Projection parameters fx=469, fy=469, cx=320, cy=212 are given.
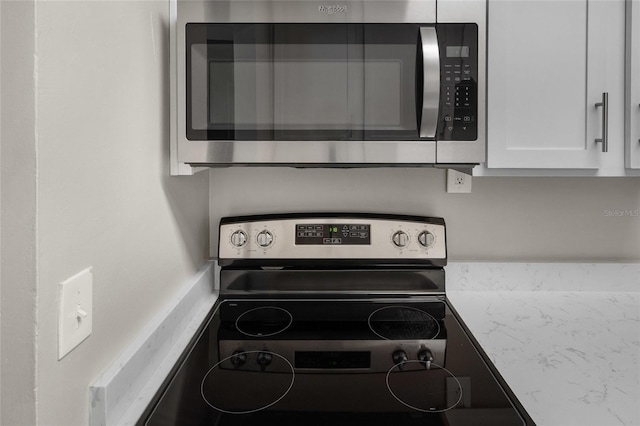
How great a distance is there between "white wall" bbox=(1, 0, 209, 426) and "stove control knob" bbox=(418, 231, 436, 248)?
716 millimetres

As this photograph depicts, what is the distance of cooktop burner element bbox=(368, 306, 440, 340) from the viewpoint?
1.16 meters

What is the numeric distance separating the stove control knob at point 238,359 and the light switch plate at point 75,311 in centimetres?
37

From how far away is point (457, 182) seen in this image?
150 centimetres

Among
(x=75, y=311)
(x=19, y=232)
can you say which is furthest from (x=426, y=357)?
(x=19, y=232)

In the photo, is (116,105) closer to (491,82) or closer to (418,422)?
(418,422)

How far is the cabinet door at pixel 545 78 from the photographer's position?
45.9 inches

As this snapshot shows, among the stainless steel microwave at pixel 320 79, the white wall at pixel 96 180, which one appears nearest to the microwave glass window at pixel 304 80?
the stainless steel microwave at pixel 320 79

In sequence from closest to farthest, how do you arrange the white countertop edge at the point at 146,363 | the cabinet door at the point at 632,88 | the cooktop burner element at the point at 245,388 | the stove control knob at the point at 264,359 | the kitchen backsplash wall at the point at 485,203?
the white countertop edge at the point at 146,363 < the cooktop burner element at the point at 245,388 < the stove control knob at the point at 264,359 < the cabinet door at the point at 632,88 < the kitchen backsplash wall at the point at 485,203

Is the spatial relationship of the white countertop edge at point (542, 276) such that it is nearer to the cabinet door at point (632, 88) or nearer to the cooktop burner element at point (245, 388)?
the cabinet door at point (632, 88)

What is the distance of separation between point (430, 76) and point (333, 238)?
1.89 feet

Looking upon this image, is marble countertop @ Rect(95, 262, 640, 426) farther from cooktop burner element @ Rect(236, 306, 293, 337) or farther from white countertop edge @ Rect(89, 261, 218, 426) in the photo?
cooktop burner element @ Rect(236, 306, 293, 337)

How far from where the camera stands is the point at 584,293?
1.48 m

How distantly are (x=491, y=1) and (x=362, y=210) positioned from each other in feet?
2.27

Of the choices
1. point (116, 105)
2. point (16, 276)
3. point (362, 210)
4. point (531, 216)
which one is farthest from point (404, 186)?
point (16, 276)
